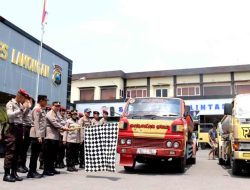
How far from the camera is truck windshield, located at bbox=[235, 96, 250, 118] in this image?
9977 mm

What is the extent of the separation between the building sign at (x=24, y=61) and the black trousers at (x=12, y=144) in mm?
10837

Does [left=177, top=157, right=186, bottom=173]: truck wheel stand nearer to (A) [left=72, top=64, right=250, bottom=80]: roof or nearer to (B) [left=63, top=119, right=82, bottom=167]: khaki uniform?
(B) [left=63, top=119, right=82, bottom=167]: khaki uniform

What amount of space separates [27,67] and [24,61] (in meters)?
0.48

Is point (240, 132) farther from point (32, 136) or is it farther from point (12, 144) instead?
point (12, 144)

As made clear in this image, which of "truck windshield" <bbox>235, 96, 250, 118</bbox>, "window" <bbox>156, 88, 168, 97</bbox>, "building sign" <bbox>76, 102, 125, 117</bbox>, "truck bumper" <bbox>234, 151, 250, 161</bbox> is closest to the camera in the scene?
"truck bumper" <bbox>234, 151, 250, 161</bbox>

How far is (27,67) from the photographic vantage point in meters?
20.4

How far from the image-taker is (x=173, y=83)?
40.9m

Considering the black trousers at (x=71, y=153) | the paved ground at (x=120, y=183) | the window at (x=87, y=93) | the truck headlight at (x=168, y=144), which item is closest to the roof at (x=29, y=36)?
the black trousers at (x=71, y=153)

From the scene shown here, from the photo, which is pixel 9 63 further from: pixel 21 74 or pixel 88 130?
pixel 88 130

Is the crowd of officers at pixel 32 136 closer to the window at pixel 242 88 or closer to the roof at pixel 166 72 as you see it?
the roof at pixel 166 72

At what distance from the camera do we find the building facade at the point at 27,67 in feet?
60.0

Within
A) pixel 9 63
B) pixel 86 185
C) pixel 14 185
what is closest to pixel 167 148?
pixel 86 185

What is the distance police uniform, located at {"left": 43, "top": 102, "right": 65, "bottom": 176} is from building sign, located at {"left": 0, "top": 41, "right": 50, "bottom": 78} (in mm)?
9914

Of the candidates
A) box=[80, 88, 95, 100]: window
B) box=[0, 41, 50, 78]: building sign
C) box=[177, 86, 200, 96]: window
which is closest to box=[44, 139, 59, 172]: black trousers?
box=[0, 41, 50, 78]: building sign
